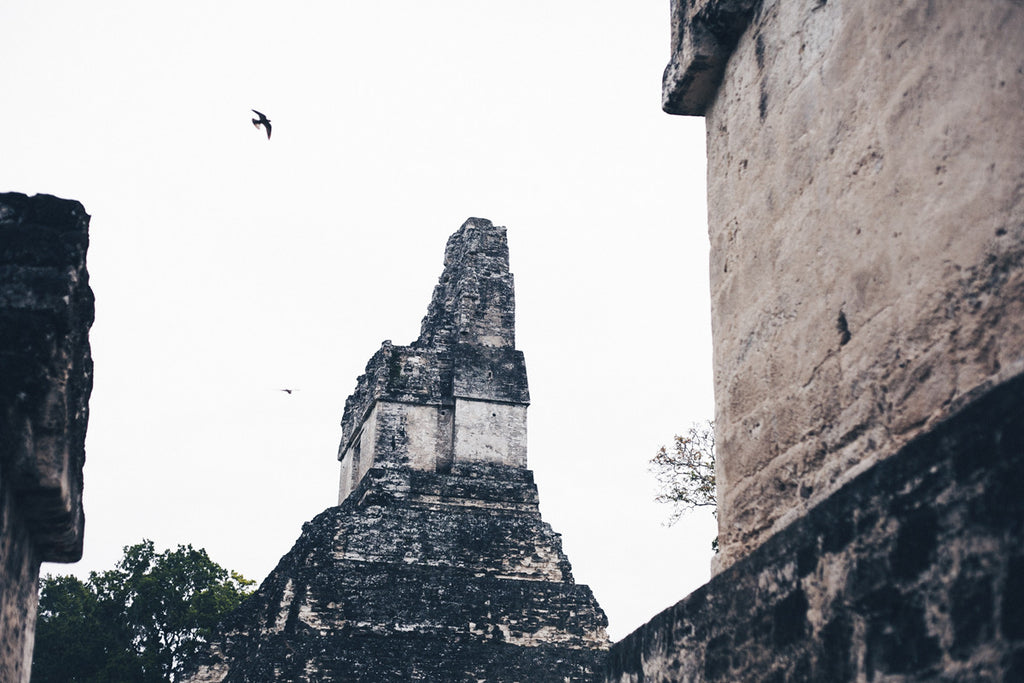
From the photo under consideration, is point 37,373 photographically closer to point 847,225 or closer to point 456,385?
point 847,225

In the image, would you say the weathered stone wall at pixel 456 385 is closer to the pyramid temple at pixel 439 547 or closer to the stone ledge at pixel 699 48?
the pyramid temple at pixel 439 547

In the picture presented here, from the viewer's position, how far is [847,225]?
8.68 ft

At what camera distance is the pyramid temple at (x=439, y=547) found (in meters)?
13.0

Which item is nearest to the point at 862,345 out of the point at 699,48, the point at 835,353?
the point at 835,353

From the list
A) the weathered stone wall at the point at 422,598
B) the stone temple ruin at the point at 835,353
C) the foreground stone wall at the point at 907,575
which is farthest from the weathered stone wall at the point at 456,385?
the foreground stone wall at the point at 907,575

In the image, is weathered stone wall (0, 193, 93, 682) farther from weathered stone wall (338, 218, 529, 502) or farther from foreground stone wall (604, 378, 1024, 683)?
weathered stone wall (338, 218, 529, 502)

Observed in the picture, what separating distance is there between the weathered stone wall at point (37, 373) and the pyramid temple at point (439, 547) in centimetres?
1054

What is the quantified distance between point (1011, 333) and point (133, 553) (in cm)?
2587

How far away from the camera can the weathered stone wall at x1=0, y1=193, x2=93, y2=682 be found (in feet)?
7.13

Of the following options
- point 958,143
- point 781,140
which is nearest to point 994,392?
point 958,143

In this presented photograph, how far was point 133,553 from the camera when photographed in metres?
25.1

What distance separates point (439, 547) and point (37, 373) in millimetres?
12831

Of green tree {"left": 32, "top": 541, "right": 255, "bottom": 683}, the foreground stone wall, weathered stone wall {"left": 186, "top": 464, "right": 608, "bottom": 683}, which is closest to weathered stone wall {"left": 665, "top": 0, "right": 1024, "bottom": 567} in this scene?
the foreground stone wall

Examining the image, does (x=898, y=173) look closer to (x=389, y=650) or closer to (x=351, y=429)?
(x=389, y=650)
